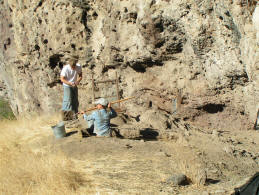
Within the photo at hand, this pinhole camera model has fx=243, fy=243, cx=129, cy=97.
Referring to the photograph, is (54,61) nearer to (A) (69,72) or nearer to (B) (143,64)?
(B) (143,64)

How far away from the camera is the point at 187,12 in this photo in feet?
17.3

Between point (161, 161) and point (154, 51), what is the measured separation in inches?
137

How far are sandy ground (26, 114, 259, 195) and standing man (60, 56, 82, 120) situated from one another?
0.65 metres

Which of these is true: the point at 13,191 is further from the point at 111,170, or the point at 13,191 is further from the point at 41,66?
the point at 41,66

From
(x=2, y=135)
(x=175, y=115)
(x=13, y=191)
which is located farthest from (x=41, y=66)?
(x=13, y=191)

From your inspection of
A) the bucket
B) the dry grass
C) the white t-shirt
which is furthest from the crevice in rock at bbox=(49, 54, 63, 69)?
the dry grass

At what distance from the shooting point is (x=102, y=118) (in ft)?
14.4

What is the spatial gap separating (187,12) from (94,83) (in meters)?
3.70

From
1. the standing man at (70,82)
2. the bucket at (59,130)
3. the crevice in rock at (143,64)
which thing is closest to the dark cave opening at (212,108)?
the crevice in rock at (143,64)

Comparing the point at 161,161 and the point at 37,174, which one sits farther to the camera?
the point at 161,161

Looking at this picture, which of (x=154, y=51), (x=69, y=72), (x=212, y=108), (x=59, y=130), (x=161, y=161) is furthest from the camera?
(x=154, y=51)

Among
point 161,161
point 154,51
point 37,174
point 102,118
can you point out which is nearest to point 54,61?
point 154,51

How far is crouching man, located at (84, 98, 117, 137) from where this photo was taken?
438 cm

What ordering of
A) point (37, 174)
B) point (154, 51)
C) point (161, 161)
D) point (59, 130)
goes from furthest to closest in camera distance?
point (154, 51) < point (59, 130) < point (161, 161) < point (37, 174)
